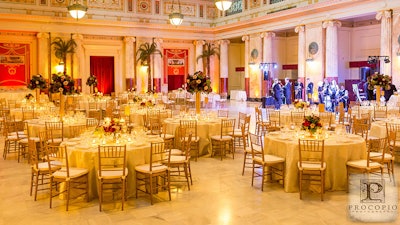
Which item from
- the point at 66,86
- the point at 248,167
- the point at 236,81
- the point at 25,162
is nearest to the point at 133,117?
the point at 66,86

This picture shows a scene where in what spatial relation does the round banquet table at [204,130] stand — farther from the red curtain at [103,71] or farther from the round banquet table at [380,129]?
the red curtain at [103,71]

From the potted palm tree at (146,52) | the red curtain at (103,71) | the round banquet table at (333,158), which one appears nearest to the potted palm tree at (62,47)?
the red curtain at (103,71)

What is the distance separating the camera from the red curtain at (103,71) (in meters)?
24.7

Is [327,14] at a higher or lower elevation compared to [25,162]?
higher

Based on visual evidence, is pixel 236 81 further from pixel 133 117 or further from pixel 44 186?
pixel 44 186

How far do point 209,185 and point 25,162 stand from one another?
4442 millimetres

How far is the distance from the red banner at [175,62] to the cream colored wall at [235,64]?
434 cm

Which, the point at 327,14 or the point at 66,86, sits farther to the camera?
the point at 327,14

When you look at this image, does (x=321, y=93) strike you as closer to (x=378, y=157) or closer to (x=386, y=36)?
(x=386, y=36)

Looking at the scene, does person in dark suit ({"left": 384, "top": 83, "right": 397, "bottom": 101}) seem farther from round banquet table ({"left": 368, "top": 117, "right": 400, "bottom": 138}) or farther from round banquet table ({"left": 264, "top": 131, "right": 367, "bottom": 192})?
round banquet table ({"left": 264, "top": 131, "right": 367, "bottom": 192})

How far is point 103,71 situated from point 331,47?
1308cm

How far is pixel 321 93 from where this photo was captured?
711 inches

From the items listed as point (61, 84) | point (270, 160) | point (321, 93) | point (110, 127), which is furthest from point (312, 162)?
point (321, 93)

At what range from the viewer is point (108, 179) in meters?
5.94
